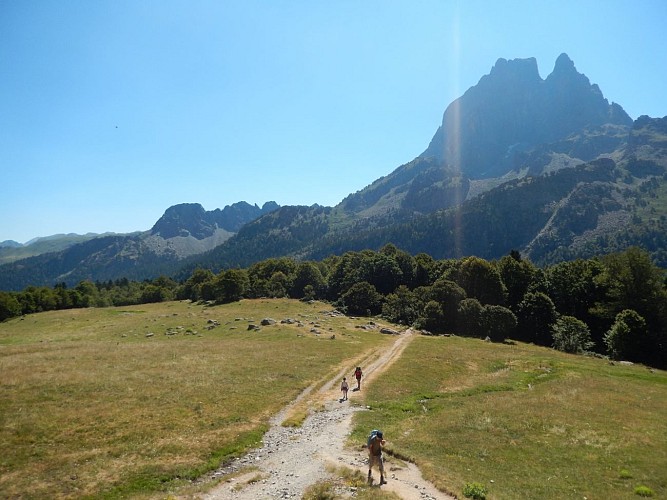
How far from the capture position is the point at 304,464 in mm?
23984

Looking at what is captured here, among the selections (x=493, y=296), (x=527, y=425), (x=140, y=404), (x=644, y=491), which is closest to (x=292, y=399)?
(x=140, y=404)

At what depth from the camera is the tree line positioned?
8262 centimetres

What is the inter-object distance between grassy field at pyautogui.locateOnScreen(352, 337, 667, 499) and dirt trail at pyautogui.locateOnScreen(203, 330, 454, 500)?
1.34m

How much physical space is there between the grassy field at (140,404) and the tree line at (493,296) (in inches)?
1327

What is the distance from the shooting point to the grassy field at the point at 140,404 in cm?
2245

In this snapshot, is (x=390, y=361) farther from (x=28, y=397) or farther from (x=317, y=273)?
(x=317, y=273)

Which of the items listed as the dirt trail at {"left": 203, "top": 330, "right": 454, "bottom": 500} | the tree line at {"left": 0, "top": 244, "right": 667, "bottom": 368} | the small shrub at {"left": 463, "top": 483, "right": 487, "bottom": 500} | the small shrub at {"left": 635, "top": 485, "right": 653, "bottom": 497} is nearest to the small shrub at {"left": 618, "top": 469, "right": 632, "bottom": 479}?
the small shrub at {"left": 635, "top": 485, "right": 653, "bottom": 497}

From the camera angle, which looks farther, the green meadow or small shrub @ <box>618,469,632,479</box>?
small shrub @ <box>618,469,632,479</box>

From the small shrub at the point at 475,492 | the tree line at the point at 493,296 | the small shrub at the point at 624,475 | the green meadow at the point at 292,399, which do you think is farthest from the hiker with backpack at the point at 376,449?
the tree line at the point at 493,296

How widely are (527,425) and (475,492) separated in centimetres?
1509

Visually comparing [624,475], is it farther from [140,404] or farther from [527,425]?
[140,404]

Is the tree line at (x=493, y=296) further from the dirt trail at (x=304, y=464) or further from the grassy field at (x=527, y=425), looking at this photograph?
the dirt trail at (x=304, y=464)

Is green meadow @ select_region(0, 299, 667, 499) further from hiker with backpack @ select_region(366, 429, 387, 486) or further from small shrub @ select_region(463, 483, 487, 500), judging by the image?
hiker with backpack @ select_region(366, 429, 387, 486)

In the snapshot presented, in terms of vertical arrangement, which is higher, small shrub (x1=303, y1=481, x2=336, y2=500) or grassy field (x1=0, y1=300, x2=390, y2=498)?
small shrub (x1=303, y1=481, x2=336, y2=500)
